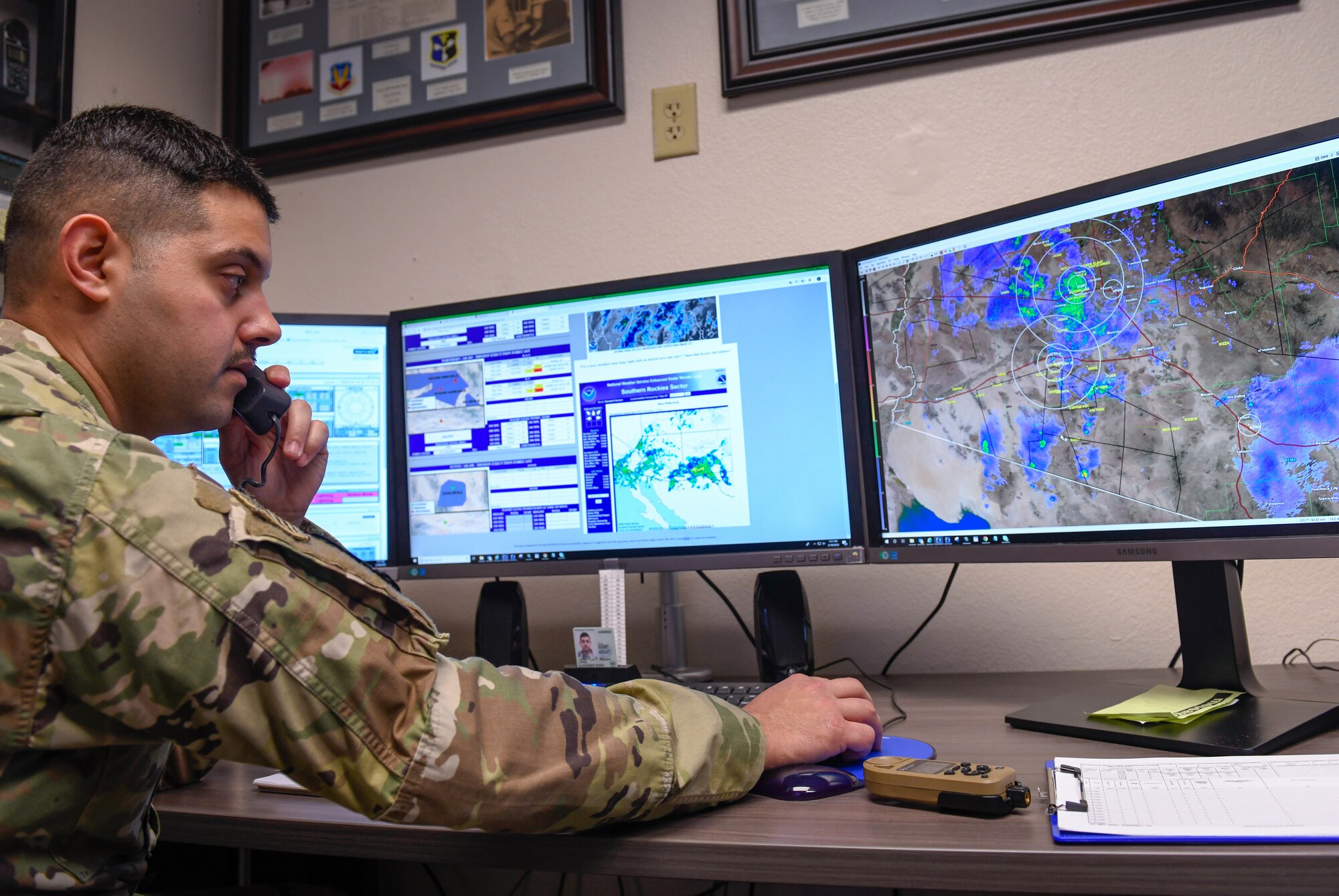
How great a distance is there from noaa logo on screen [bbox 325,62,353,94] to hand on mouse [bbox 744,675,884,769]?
146 cm

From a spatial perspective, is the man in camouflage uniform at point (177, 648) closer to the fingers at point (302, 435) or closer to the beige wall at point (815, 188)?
the fingers at point (302, 435)

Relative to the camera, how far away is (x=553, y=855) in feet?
2.08

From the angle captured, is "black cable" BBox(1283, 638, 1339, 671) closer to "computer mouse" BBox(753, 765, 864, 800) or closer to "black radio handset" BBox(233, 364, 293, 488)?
"computer mouse" BBox(753, 765, 864, 800)

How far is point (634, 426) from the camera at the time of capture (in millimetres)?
1230

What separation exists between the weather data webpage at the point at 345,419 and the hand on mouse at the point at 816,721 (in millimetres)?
752

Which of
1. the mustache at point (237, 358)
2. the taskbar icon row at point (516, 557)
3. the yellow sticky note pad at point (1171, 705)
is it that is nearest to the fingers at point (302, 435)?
the mustache at point (237, 358)

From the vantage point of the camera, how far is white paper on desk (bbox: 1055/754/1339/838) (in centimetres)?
54

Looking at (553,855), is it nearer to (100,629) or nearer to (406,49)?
(100,629)

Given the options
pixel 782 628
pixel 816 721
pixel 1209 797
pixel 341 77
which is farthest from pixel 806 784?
pixel 341 77

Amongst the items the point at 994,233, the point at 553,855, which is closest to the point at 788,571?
the point at 994,233

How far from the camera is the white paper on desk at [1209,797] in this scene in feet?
1.77

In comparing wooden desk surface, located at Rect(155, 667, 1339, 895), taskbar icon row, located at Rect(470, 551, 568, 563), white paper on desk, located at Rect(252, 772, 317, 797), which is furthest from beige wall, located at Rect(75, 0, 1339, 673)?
white paper on desk, located at Rect(252, 772, 317, 797)

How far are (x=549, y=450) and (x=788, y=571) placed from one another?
370mm

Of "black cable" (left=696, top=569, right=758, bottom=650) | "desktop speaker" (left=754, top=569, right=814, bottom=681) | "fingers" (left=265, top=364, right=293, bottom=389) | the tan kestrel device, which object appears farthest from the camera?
"black cable" (left=696, top=569, right=758, bottom=650)
